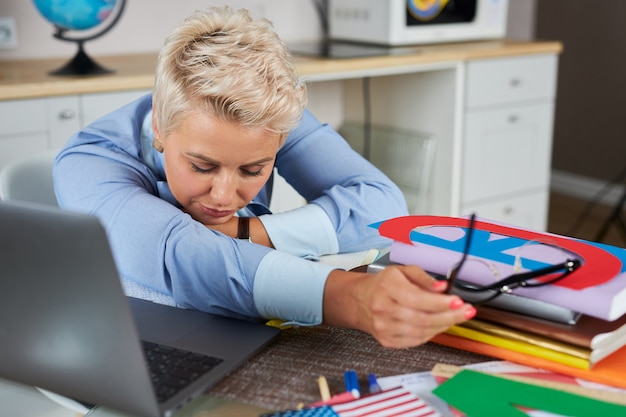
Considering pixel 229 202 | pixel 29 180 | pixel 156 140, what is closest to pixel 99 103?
pixel 29 180

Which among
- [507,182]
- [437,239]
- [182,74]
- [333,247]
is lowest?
[507,182]

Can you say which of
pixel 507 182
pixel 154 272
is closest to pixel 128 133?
pixel 154 272

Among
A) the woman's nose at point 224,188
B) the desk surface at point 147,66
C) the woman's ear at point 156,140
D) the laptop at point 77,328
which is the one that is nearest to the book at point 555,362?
the laptop at point 77,328

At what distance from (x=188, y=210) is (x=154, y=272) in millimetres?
178

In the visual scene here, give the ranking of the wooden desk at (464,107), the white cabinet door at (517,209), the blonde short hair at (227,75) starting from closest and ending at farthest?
the blonde short hair at (227,75)
the wooden desk at (464,107)
the white cabinet door at (517,209)

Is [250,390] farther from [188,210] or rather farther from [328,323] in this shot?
[188,210]

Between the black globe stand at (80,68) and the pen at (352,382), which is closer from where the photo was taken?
the pen at (352,382)

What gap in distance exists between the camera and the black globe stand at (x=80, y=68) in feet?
7.72

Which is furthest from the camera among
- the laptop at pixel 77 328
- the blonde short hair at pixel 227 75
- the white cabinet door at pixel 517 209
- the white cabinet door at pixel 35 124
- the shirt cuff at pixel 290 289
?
the white cabinet door at pixel 517 209

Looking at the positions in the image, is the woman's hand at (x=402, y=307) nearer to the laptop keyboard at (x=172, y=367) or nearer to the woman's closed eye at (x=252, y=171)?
the laptop keyboard at (x=172, y=367)

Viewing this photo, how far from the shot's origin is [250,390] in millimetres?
815

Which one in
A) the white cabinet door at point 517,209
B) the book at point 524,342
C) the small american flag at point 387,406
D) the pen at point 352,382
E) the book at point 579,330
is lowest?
the white cabinet door at point 517,209

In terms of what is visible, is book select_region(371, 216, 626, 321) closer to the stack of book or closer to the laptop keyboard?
the stack of book

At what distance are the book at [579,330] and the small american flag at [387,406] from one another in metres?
0.16
